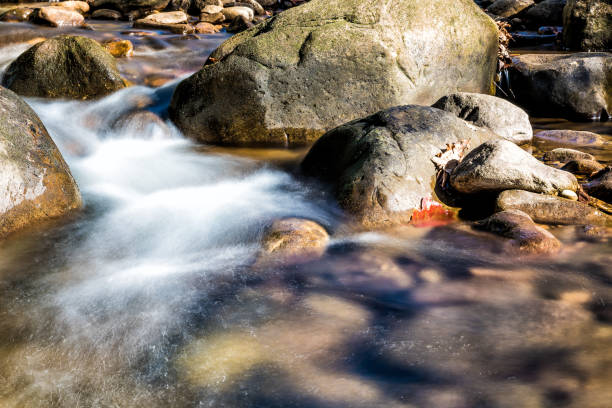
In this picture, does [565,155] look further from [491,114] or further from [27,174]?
[27,174]

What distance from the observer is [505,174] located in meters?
4.50

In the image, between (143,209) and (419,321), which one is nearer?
(419,321)

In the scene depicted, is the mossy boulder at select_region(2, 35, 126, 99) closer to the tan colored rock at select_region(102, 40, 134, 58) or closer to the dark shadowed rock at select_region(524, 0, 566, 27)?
the tan colored rock at select_region(102, 40, 134, 58)

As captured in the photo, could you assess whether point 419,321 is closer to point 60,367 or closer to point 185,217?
point 60,367

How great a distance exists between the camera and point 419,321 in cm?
306

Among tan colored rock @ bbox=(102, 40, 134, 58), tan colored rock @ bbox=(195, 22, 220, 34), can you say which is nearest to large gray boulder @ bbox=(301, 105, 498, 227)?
tan colored rock @ bbox=(102, 40, 134, 58)

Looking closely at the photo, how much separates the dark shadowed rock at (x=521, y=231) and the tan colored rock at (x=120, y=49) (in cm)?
787

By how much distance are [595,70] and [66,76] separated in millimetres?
8653

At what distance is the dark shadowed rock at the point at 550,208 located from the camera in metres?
4.35

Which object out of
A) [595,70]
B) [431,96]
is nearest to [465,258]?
[431,96]

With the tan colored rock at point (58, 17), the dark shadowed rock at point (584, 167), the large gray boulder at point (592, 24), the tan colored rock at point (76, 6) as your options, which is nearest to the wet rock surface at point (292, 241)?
the dark shadowed rock at point (584, 167)

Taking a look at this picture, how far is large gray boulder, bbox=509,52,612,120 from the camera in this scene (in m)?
8.12

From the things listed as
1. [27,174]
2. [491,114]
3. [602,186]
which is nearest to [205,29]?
[491,114]

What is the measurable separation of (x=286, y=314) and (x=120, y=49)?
324 inches
